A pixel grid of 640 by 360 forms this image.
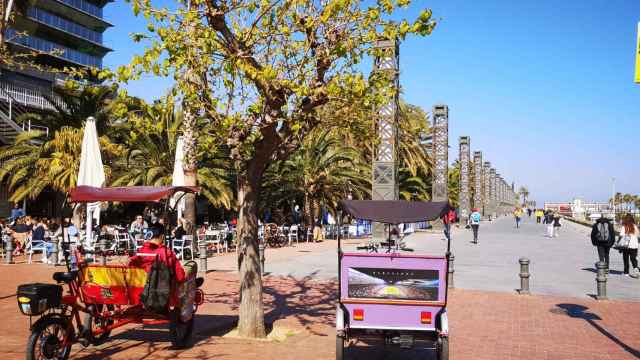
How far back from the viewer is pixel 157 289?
7332 mm

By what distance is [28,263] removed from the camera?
1842cm

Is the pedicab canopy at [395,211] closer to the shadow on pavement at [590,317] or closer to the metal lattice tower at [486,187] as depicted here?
the shadow on pavement at [590,317]

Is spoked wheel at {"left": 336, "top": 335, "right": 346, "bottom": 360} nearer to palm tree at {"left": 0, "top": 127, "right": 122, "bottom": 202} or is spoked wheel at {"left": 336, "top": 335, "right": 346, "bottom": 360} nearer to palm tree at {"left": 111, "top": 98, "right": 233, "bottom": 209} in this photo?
palm tree at {"left": 0, "top": 127, "right": 122, "bottom": 202}

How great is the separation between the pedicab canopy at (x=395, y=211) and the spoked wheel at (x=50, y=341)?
3.76 metres

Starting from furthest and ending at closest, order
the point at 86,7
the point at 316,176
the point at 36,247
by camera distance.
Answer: the point at 86,7, the point at 316,176, the point at 36,247

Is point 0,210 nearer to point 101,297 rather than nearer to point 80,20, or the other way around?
point 101,297

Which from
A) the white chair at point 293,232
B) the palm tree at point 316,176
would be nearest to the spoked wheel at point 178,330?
the white chair at point 293,232

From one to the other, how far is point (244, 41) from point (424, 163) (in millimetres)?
37488

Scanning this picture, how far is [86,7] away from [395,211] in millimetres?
54935

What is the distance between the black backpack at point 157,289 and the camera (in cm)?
731

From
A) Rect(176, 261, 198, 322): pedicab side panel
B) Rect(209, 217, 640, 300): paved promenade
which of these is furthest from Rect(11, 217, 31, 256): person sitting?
Rect(176, 261, 198, 322): pedicab side panel

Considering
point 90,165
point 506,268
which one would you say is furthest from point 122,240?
point 506,268

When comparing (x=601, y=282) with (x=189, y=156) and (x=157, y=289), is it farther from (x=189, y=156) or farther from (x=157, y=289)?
(x=157, y=289)

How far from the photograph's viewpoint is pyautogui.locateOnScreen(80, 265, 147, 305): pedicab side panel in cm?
757
